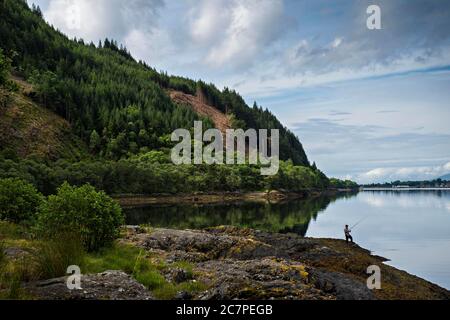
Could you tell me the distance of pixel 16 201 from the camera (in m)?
31.0

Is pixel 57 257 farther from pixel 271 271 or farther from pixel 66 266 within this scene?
pixel 271 271

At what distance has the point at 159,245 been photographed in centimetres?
3153

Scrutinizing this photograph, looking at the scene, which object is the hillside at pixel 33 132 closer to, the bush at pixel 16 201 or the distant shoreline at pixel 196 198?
the distant shoreline at pixel 196 198

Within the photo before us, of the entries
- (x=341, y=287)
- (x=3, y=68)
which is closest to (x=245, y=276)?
(x=341, y=287)

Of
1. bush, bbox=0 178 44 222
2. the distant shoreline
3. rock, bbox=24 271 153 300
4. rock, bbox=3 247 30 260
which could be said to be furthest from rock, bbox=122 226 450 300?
the distant shoreline

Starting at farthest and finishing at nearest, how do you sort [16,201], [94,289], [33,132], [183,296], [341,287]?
1. [33,132]
2. [16,201]
3. [341,287]
4. [183,296]
5. [94,289]

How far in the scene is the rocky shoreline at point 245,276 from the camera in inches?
639

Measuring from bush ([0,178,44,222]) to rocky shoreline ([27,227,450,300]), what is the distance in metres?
7.23

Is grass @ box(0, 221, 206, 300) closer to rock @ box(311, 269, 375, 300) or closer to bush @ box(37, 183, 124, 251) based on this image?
bush @ box(37, 183, 124, 251)

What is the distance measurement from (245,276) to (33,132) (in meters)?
155

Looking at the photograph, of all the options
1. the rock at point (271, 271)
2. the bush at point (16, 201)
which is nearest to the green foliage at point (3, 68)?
the bush at point (16, 201)
